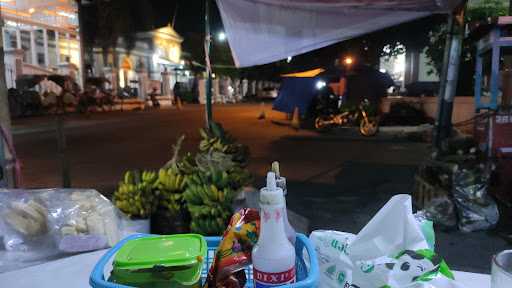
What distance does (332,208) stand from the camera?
5586 mm

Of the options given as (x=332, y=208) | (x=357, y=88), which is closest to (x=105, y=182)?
(x=332, y=208)

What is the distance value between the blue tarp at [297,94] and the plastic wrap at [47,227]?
41.3 feet

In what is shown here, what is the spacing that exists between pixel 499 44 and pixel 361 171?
3.41m

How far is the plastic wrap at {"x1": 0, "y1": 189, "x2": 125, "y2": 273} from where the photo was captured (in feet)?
7.04

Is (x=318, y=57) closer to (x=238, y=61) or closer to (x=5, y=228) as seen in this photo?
(x=238, y=61)

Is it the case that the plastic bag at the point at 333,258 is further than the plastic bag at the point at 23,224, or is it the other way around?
the plastic bag at the point at 23,224

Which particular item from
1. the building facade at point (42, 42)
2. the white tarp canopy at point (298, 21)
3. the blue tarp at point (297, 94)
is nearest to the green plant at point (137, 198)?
the white tarp canopy at point (298, 21)

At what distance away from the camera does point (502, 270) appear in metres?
0.91

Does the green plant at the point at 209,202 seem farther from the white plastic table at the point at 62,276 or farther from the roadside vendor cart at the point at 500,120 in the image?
the roadside vendor cart at the point at 500,120

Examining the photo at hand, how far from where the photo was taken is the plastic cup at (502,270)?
889 mm

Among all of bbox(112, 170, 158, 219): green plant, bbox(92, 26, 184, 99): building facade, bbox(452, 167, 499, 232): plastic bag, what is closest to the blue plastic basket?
bbox(112, 170, 158, 219): green plant

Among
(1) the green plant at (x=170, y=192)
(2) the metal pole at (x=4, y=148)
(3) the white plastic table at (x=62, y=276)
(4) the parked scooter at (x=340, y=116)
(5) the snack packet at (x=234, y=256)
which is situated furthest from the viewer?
(4) the parked scooter at (x=340, y=116)

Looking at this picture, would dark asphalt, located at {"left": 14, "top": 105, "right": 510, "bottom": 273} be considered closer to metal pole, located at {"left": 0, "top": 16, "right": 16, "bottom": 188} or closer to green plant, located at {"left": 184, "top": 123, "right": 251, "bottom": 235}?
green plant, located at {"left": 184, "top": 123, "right": 251, "bottom": 235}

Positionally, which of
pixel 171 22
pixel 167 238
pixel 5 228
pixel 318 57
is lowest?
pixel 5 228
